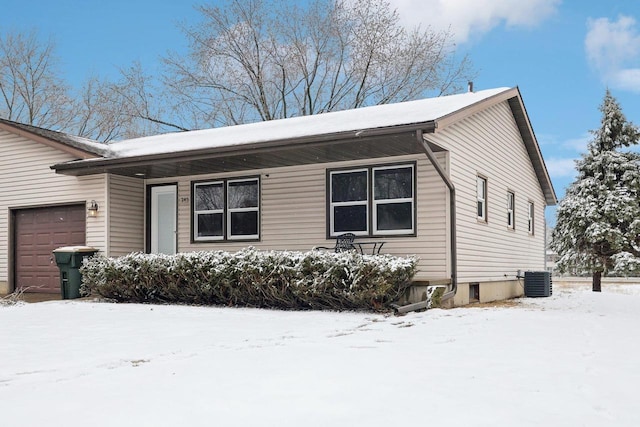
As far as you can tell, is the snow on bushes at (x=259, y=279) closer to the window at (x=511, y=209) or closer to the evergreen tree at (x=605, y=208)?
the window at (x=511, y=209)

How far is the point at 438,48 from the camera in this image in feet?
87.2

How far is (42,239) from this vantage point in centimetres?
1473

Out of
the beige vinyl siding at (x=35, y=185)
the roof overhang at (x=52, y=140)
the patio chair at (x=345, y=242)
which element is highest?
the roof overhang at (x=52, y=140)

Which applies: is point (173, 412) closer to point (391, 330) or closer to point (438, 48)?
point (391, 330)

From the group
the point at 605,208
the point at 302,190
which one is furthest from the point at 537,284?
the point at 302,190

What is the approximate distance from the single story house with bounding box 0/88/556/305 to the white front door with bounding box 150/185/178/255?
0.02m

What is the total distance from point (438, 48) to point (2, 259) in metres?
18.7

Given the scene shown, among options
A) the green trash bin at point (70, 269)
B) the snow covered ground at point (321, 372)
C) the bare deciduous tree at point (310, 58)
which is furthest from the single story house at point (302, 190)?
the bare deciduous tree at point (310, 58)

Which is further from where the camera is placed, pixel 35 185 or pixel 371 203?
pixel 35 185

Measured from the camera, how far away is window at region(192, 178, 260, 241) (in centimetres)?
1313

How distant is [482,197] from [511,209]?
2510 mm

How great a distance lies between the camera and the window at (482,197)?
12867mm

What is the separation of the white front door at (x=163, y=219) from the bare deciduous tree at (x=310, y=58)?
45.8ft

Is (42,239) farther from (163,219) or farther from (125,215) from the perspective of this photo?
(163,219)
